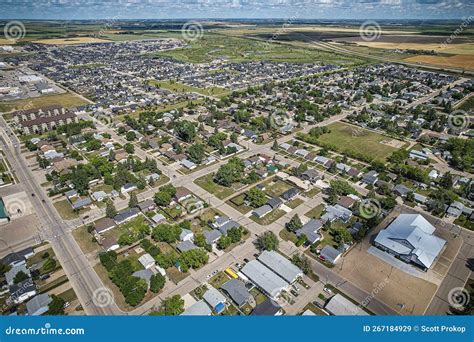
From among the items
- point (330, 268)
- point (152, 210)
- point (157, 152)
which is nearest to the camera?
point (330, 268)

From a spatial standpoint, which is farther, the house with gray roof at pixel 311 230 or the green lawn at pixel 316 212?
the green lawn at pixel 316 212

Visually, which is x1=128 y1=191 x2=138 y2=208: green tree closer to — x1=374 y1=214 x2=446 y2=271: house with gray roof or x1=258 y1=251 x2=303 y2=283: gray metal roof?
x1=258 y1=251 x2=303 y2=283: gray metal roof

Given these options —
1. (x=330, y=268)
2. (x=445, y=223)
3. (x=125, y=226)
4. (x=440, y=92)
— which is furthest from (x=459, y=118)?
(x=125, y=226)

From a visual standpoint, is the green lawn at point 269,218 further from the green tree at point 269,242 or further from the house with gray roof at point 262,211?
the green tree at point 269,242

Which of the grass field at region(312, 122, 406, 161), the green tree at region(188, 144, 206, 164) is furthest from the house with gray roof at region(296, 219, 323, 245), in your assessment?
the green tree at region(188, 144, 206, 164)

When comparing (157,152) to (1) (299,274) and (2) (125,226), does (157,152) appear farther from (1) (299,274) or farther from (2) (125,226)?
(1) (299,274)

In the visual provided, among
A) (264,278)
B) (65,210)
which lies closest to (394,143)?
(264,278)

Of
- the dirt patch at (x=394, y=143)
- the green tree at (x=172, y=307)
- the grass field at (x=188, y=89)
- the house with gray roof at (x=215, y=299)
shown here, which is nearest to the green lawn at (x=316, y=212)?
the house with gray roof at (x=215, y=299)
